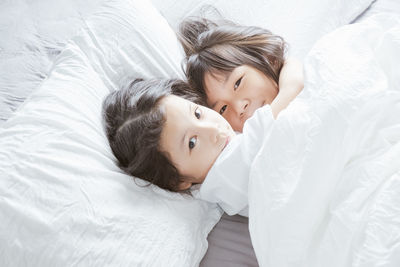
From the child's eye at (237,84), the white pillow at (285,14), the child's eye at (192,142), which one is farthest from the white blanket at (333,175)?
the white pillow at (285,14)

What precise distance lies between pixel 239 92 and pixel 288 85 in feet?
0.45

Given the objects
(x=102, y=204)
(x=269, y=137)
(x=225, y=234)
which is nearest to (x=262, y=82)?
(x=269, y=137)

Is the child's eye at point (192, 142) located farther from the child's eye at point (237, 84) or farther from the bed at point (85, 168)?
the child's eye at point (237, 84)

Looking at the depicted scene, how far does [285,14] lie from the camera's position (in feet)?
4.88

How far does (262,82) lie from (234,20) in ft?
1.25

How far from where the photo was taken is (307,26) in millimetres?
1457

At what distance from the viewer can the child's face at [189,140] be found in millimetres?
964

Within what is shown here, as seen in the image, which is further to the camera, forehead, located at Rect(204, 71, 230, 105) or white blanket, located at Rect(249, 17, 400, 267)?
forehead, located at Rect(204, 71, 230, 105)

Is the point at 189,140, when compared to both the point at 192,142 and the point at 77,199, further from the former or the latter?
the point at 77,199

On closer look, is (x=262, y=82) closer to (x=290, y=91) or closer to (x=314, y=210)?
(x=290, y=91)

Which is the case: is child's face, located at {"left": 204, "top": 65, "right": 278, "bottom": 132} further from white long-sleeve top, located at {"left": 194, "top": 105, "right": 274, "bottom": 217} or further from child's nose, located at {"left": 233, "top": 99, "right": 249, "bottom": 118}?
white long-sleeve top, located at {"left": 194, "top": 105, "right": 274, "bottom": 217}

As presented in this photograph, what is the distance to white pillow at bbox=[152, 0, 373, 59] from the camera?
1438mm

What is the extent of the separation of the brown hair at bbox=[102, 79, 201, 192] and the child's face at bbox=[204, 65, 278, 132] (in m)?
0.20

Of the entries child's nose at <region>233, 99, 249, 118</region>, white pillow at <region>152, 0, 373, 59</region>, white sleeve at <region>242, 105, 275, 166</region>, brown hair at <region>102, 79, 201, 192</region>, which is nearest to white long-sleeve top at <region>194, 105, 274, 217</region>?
white sleeve at <region>242, 105, 275, 166</region>
